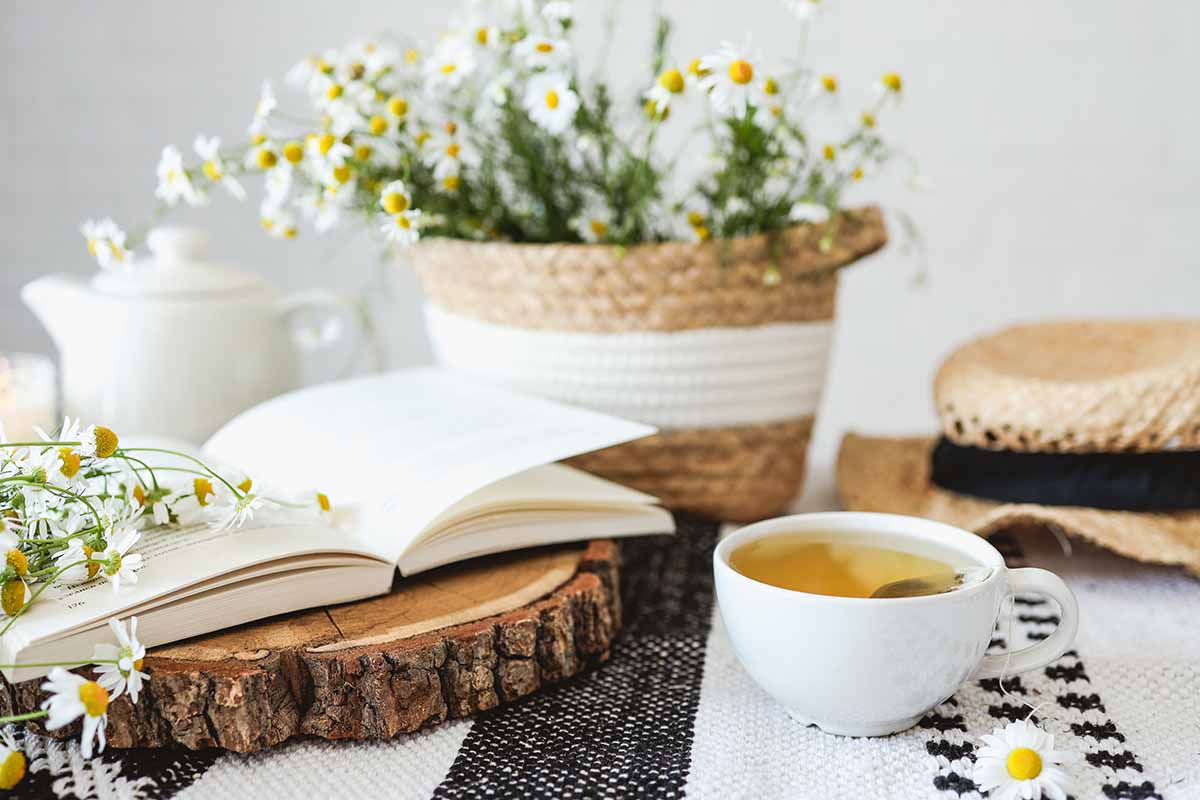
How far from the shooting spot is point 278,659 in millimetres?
531

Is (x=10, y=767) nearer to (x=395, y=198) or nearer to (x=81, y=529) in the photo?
(x=81, y=529)

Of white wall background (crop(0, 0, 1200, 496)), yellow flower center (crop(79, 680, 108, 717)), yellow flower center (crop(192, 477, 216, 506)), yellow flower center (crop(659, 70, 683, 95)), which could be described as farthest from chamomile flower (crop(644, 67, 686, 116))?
white wall background (crop(0, 0, 1200, 496))

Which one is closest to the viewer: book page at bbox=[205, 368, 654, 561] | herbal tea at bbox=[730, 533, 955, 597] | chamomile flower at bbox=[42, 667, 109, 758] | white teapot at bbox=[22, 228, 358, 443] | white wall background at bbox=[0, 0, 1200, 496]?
chamomile flower at bbox=[42, 667, 109, 758]

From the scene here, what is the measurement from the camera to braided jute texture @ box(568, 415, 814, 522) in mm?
858

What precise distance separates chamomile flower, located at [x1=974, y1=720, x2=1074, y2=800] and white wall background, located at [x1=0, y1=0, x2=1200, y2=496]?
2.78 feet

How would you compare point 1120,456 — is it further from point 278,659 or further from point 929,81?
point 929,81

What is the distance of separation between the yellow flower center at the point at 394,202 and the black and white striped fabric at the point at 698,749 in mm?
343

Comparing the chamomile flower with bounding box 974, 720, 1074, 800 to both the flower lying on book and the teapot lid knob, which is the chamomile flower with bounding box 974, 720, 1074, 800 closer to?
the flower lying on book

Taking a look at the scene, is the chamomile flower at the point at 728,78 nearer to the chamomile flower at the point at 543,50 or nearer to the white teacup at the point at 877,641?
the chamomile flower at the point at 543,50

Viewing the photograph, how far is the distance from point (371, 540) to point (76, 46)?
1.04 meters

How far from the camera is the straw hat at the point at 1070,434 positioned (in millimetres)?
711

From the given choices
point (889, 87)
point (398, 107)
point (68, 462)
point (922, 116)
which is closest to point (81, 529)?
point (68, 462)

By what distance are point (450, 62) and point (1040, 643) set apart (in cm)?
56

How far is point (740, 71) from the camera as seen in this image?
0.68 metres
